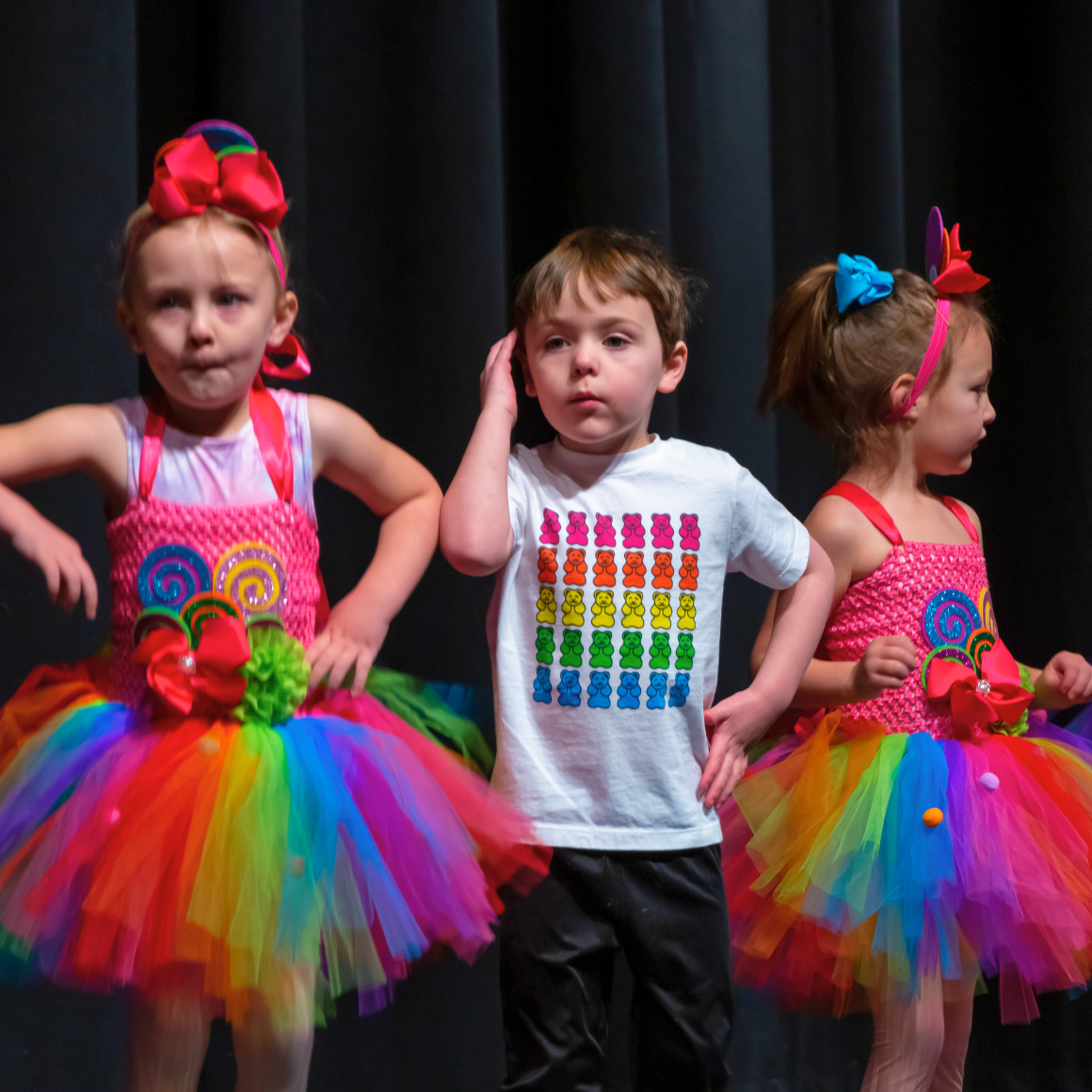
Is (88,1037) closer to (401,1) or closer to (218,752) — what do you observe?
(218,752)

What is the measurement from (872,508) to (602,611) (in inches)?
17.3

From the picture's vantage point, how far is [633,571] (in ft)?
4.41

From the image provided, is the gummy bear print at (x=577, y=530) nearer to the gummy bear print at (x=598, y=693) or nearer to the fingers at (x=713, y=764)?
the gummy bear print at (x=598, y=693)

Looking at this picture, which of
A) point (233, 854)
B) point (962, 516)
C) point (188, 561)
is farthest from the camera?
point (962, 516)

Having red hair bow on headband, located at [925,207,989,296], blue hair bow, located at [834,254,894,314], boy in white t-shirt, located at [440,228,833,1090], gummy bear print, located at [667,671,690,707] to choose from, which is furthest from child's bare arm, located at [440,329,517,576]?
red hair bow on headband, located at [925,207,989,296]

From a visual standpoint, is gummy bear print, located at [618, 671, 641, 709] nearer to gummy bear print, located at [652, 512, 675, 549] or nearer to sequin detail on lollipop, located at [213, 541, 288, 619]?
gummy bear print, located at [652, 512, 675, 549]

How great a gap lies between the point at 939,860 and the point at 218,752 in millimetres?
779

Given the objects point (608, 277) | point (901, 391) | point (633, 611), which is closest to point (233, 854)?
point (633, 611)

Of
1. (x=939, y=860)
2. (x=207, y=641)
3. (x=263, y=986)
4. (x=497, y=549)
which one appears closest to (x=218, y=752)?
(x=207, y=641)

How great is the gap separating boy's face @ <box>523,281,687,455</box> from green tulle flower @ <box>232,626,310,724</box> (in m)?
0.37

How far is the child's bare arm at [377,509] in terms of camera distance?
1.30 m

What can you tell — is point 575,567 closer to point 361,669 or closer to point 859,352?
point 361,669

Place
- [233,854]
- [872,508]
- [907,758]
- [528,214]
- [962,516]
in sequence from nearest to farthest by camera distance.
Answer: [233,854]
[907,758]
[872,508]
[962,516]
[528,214]

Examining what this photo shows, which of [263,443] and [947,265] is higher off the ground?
[947,265]
